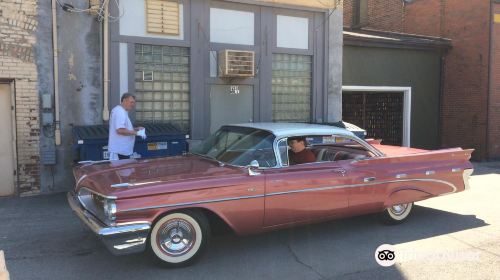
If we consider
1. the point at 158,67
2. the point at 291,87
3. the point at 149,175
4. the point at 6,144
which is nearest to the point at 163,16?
the point at 158,67

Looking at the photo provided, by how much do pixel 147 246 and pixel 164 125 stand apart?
422cm

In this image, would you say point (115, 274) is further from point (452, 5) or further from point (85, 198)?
point (452, 5)

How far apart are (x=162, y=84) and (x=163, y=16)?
4.15ft

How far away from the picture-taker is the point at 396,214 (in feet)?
19.6

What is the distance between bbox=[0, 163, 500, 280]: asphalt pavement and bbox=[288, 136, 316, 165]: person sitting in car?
3.00 feet

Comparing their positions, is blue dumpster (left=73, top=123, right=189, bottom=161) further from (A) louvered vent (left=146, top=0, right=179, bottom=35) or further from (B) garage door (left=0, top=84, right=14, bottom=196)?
(A) louvered vent (left=146, top=0, right=179, bottom=35)

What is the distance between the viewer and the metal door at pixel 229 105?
9.31m

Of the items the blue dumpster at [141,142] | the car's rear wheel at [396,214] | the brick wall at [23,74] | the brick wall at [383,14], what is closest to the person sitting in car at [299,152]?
the car's rear wheel at [396,214]

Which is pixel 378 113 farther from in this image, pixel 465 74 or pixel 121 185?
pixel 121 185

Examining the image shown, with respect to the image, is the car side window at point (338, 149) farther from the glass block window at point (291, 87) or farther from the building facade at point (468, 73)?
the building facade at point (468, 73)

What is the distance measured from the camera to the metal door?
931 cm

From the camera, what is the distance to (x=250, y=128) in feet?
18.1

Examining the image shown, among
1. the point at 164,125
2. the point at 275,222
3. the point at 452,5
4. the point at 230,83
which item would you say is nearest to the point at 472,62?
the point at 452,5

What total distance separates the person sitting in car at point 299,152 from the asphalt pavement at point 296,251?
0.91m
